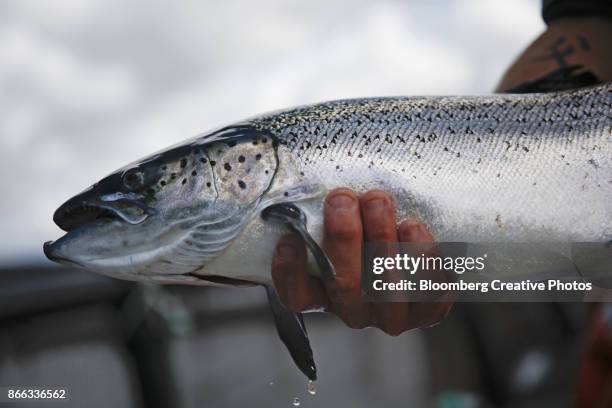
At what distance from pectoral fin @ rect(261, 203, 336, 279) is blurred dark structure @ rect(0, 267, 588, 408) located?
2.65m

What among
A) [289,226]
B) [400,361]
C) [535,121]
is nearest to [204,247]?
[289,226]

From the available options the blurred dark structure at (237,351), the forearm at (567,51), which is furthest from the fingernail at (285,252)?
the blurred dark structure at (237,351)

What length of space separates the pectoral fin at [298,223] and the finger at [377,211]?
15 cm

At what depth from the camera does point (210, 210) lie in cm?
164

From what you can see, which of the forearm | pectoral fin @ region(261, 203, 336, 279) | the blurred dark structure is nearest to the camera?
pectoral fin @ region(261, 203, 336, 279)

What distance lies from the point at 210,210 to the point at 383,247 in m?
0.48

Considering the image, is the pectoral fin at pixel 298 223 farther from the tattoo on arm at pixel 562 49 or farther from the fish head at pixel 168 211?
the tattoo on arm at pixel 562 49

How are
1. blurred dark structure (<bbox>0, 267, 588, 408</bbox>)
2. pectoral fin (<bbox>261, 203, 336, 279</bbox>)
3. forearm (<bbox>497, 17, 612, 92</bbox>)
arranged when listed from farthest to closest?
1. blurred dark structure (<bbox>0, 267, 588, 408</bbox>)
2. forearm (<bbox>497, 17, 612, 92</bbox>)
3. pectoral fin (<bbox>261, 203, 336, 279</bbox>)

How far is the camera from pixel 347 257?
5.54 feet

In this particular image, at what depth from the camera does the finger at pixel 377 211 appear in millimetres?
1641

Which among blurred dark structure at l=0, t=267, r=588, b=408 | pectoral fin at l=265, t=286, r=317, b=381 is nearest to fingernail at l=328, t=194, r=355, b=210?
pectoral fin at l=265, t=286, r=317, b=381

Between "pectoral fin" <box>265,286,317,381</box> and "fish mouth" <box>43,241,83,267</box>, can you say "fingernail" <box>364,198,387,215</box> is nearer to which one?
"pectoral fin" <box>265,286,317,381</box>

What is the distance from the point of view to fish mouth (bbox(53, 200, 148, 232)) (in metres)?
1.64

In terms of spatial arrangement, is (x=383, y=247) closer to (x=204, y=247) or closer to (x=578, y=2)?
(x=204, y=247)
